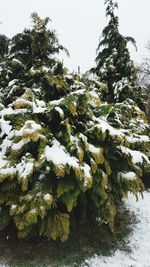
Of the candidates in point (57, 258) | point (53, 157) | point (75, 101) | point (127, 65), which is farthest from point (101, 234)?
point (127, 65)

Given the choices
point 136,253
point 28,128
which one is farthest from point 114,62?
point 136,253

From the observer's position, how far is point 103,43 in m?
7.55

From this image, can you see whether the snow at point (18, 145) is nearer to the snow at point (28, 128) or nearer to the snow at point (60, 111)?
the snow at point (28, 128)

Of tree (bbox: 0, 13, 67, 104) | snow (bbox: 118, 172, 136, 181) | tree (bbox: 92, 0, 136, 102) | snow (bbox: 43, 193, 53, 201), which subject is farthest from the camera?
tree (bbox: 92, 0, 136, 102)

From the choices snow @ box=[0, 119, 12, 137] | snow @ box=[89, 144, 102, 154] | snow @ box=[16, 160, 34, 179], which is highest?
snow @ box=[0, 119, 12, 137]

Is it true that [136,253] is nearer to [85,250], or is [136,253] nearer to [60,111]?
[85,250]

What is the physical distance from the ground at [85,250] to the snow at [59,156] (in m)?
1.29

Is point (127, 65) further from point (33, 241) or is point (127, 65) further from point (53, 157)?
point (33, 241)

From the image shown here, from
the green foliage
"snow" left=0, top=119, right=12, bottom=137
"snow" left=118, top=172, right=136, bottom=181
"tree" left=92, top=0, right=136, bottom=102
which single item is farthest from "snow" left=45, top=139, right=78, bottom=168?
"tree" left=92, top=0, right=136, bottom=102

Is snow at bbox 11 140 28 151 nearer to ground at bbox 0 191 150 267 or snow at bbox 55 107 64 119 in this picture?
snow at bbox 55 107 64 119

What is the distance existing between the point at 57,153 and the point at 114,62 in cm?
461

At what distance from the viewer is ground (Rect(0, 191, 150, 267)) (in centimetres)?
342

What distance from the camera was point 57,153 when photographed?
3.25 metres

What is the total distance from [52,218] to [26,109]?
4.87 feet
